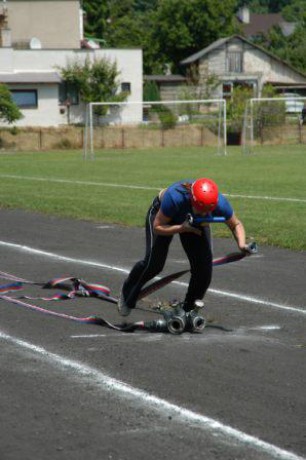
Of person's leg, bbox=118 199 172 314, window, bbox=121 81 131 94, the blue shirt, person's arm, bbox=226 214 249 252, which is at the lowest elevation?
person's leg, bbox=118 199 172 314

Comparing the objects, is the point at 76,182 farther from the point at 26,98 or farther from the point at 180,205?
the point at 26,98

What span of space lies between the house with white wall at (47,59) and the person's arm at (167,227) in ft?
174

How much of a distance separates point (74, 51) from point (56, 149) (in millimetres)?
15392

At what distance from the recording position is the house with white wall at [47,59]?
65.0m

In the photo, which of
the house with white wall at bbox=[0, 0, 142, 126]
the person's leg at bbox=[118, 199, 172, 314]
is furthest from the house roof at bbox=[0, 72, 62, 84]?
the person's leg at bbox=[118, 199, 172, 314]

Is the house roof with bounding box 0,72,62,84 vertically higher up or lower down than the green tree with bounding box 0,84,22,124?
higher up

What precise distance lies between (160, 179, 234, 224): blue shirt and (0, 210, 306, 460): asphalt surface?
1.07 m

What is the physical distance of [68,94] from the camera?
2694 inches

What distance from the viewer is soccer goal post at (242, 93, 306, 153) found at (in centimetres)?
5222

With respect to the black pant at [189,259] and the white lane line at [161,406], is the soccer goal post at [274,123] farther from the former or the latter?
the white lane line at [161,406]

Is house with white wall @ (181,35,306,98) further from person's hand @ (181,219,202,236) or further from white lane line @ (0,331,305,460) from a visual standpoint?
white lane line @ (0,331,305,460)

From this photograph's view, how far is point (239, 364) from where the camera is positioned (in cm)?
812

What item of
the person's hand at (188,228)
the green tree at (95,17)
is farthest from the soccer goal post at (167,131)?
the green tree at (95,17)

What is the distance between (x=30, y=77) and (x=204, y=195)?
5736cm
